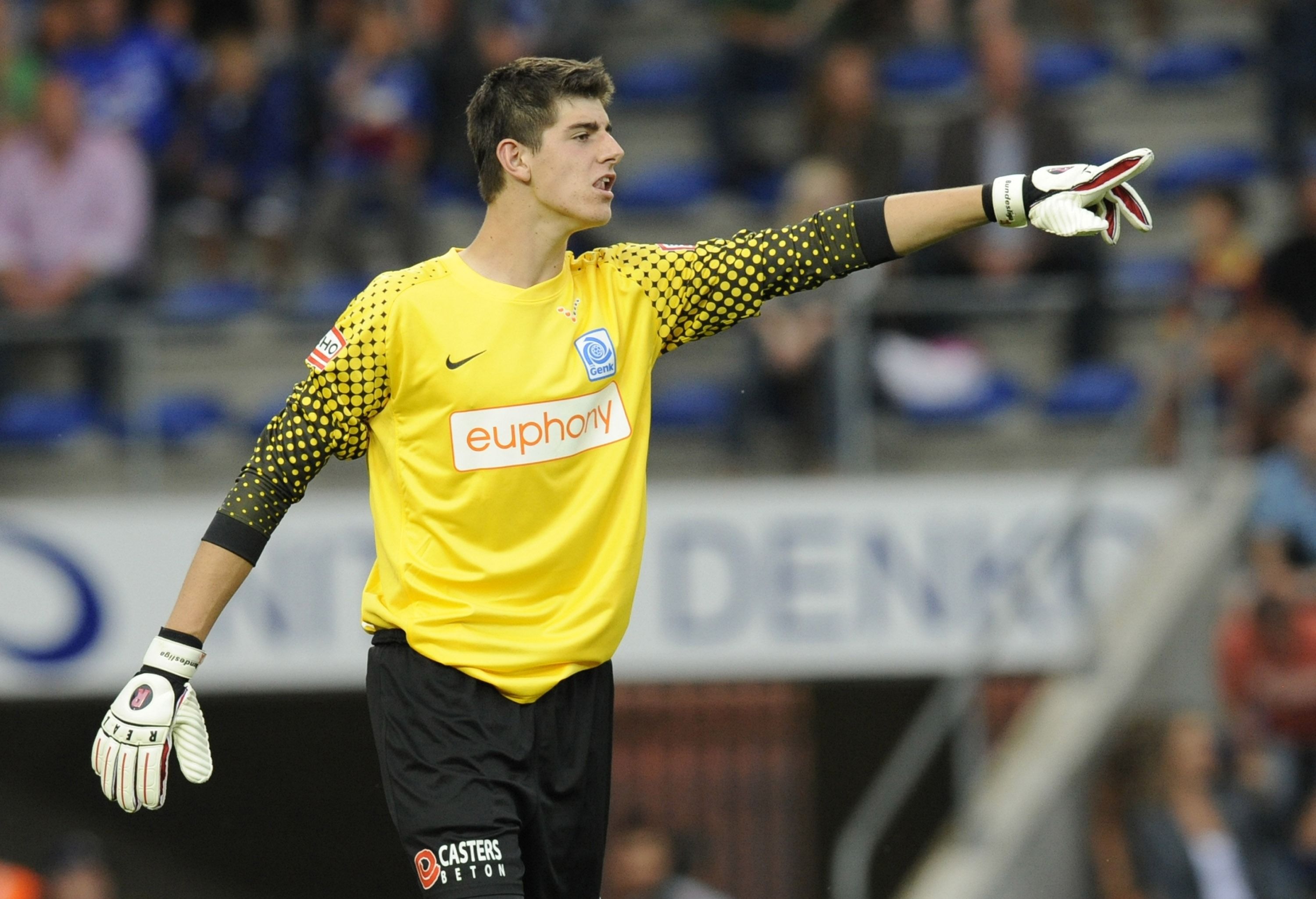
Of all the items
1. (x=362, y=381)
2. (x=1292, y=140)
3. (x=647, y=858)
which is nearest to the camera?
(x=362, y=381)

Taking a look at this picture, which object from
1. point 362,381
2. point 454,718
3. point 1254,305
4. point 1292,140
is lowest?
point 454,718

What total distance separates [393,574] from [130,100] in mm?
8610

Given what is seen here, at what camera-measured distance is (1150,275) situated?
1100 centimetres

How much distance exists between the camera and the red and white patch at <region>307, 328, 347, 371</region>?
4410 millimetres

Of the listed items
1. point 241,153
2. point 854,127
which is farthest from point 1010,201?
point 241,153

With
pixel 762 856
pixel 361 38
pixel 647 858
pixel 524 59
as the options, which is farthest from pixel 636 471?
pixel 361 38

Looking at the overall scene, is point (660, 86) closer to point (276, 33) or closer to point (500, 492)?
point (276, 33)

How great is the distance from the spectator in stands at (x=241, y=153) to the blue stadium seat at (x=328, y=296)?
55 centimetres

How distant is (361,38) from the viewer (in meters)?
12.1

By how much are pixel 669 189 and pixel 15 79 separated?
4.03 meters

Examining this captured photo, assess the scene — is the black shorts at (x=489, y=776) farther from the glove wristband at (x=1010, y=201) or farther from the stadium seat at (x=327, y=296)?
the stadium seat at (x=327, y=296)

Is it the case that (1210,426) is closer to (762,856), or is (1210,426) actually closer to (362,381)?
(762,856)

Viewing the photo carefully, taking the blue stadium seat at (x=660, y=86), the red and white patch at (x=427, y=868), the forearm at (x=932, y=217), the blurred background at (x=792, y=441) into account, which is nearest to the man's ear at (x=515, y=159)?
the forearm at (x=932, y=217)

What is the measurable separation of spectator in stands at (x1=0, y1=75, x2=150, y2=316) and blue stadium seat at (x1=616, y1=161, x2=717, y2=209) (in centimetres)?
283
